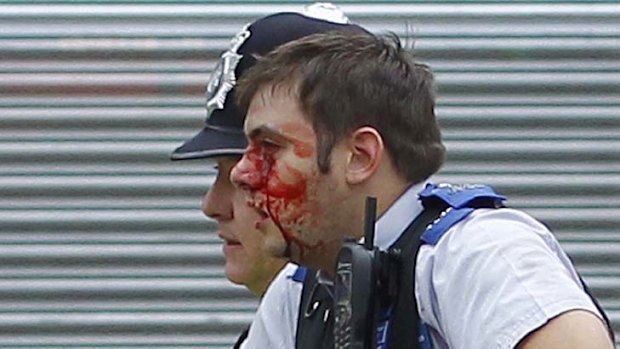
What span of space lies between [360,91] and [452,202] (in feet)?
0.93

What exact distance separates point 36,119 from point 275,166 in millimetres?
1874

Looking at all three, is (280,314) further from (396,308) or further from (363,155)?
(396,308)

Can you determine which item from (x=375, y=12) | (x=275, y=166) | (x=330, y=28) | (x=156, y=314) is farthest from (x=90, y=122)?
(x=275, y=166)

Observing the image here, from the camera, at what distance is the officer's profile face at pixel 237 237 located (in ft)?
9.89

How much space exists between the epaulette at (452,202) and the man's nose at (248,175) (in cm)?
31

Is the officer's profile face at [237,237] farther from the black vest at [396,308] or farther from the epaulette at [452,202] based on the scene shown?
the epaulette at [452,202]

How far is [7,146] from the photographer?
427 cm

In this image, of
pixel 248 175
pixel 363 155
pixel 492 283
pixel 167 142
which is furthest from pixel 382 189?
pixel 167 142

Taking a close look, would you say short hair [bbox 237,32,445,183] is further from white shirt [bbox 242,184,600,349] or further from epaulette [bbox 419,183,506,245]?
white shirt [bbox 242,184,600,349]

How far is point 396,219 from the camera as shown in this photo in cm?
240

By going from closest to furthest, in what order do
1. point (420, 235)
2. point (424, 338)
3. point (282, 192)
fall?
point (424, 338) → point (420, 235) → point (282, 192)

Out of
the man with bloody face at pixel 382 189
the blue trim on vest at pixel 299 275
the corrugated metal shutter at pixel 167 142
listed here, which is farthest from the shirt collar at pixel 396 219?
the corrugated metal shutter at pixel 167 142

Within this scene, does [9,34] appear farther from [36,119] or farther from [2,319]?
[2,319]

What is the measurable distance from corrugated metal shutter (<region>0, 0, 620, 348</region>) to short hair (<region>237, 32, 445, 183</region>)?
1.68 meters
